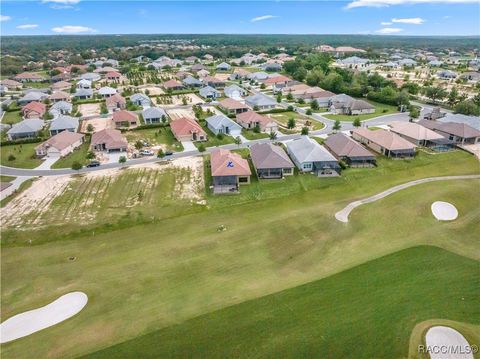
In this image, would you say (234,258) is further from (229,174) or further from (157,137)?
(157,137)

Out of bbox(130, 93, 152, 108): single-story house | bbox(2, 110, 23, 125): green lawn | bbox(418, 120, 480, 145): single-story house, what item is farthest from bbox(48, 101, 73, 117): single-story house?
bbox(418, 120, 480, 145): single-story house

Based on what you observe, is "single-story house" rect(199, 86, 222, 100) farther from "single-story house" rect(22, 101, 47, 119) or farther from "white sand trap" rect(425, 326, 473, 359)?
"white sand trap" rect(425, 326, 473, 359)

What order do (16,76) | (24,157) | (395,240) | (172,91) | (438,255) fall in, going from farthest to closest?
(16,76)
(172,91)
(24,157)
(395,240)
(438,255)

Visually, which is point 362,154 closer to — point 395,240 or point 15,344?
point 395,240

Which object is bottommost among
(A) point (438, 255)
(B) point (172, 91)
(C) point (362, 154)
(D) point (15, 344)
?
(D) point (15, 344)

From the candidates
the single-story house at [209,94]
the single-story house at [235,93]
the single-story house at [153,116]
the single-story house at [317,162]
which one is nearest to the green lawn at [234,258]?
the single-story house at [317,162]

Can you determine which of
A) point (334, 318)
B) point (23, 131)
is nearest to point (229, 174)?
point (334, 318)

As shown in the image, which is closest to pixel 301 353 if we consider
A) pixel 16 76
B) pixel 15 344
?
pixel 15 344
